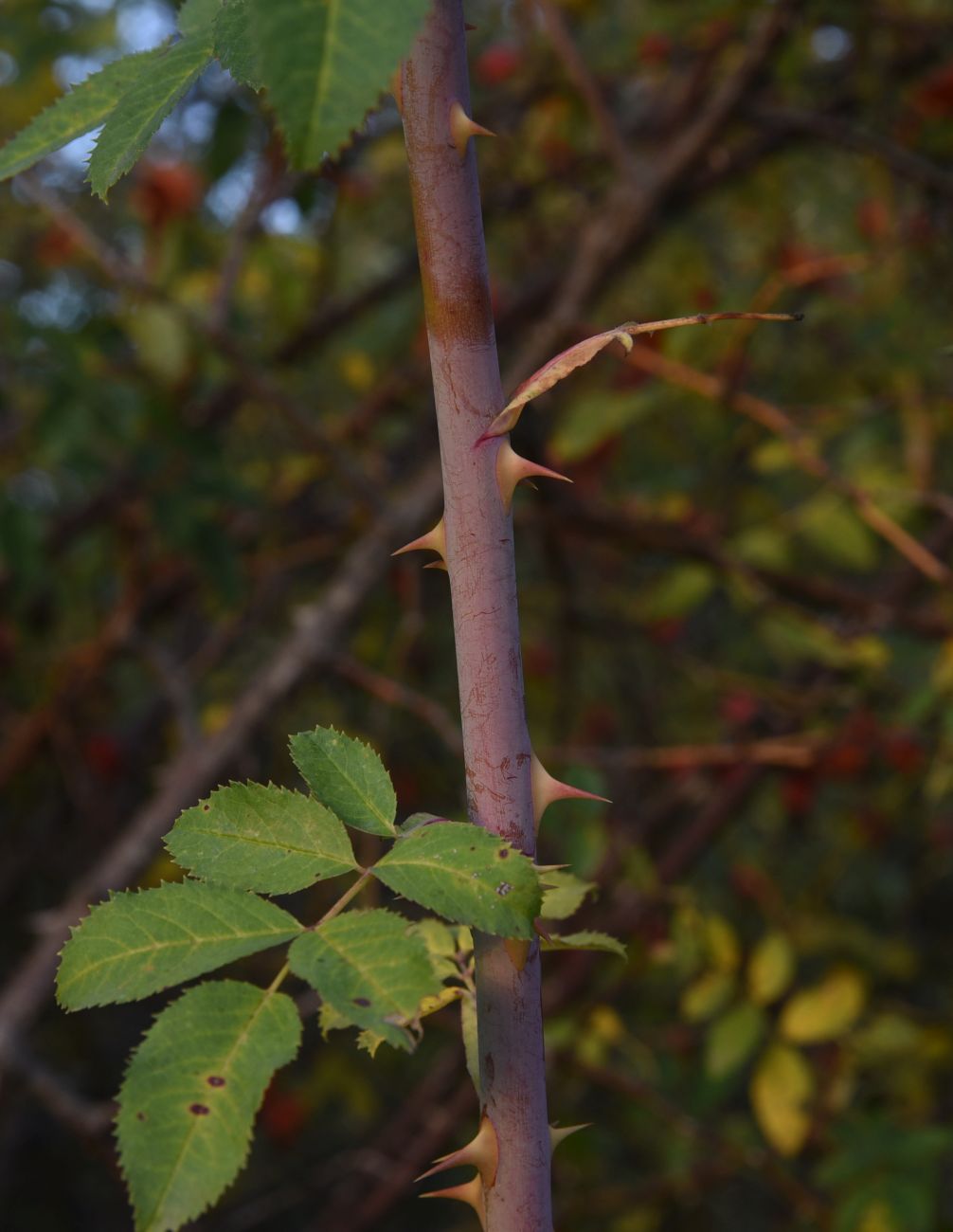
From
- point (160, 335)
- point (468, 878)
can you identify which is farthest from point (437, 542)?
point (160, 335)

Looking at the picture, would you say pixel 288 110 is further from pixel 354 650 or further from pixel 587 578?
pixel 587 578

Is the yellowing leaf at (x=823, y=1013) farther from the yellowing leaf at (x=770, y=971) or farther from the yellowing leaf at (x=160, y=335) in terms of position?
the yellowing leaf at (x=160, y=335)

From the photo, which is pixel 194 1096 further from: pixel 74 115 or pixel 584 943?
pixel 74 115

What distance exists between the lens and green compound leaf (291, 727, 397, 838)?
22.5 inches

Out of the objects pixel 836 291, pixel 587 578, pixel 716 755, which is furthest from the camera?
pixel 587 578

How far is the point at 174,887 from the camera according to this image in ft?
1.74

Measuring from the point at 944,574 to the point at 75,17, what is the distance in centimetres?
203

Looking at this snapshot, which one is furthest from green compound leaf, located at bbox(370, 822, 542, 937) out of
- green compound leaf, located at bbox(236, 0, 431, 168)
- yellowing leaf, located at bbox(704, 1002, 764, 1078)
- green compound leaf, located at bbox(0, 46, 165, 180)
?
yellowing leaf, located at bbox(704, 1002, 764, 1078)

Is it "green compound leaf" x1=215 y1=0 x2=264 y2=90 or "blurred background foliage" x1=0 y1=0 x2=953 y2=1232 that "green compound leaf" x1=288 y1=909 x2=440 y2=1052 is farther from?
"blurred background foliage" x1=0 y1=0 x2=953 y2=1232

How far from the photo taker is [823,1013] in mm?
1800

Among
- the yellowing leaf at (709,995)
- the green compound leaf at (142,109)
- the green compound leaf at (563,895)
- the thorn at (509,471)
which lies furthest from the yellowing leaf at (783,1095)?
the green compound leaf at (142,109)

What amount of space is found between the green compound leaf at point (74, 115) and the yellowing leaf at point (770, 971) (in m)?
1.55

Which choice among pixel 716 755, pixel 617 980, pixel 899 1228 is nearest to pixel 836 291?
pixel 716 755

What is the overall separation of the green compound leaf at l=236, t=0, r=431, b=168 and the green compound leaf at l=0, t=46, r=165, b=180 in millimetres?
220
